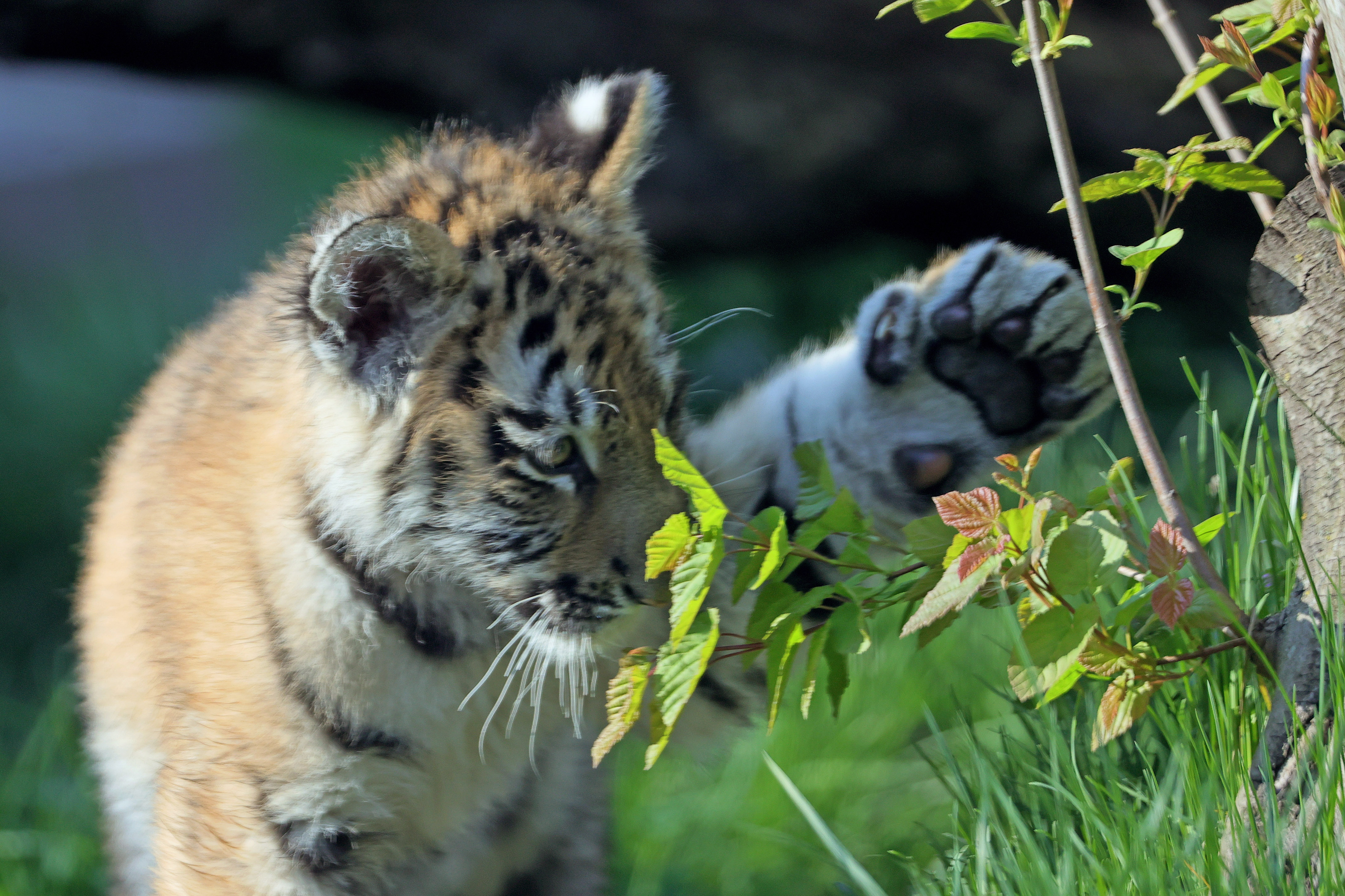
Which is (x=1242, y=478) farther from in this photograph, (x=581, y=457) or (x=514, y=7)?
(x=514, y=7)

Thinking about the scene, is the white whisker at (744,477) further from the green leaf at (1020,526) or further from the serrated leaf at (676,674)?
the green leaf at (1020,526)

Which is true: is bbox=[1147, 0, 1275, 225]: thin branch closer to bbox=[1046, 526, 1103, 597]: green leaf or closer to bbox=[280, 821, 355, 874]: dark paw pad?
bbox=[1046, 526, 1103, 597]: green leaf

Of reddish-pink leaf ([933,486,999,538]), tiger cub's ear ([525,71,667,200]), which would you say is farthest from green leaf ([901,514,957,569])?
tiger cub's ear ([525,71,667,200])

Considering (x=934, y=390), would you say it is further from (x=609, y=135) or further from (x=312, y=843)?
(x=312, y=843)

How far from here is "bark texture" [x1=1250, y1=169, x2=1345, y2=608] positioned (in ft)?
4.55

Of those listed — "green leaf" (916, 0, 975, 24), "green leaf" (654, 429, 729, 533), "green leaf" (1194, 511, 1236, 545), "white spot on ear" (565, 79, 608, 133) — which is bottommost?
"green leaf" (1194, 511, 1236, 545)

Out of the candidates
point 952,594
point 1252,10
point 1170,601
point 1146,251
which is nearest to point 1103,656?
point 1170,601

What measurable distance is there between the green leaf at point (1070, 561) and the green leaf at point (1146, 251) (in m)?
0.33

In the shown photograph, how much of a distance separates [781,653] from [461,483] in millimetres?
562

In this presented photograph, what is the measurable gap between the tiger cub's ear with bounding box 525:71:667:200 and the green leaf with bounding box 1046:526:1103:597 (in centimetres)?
104

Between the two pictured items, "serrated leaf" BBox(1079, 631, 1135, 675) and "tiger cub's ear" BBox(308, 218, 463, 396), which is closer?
"serrated leaf" BBox(1079, 631, 1135, 675)

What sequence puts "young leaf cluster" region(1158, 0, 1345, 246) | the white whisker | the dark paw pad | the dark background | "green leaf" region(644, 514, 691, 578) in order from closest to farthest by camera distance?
"young leaf cluster" region(1158, 0, 1345, 246)
"green leaf" region(644, 514, 691, 578)
the dark paw pad
the white whisker
the dark background

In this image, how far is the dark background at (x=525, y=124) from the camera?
411cm

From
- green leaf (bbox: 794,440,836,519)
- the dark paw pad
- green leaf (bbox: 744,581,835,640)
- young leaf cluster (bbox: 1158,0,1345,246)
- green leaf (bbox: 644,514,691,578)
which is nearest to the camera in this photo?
young leaf cluster (bbox: 1158,0,1345,246)
